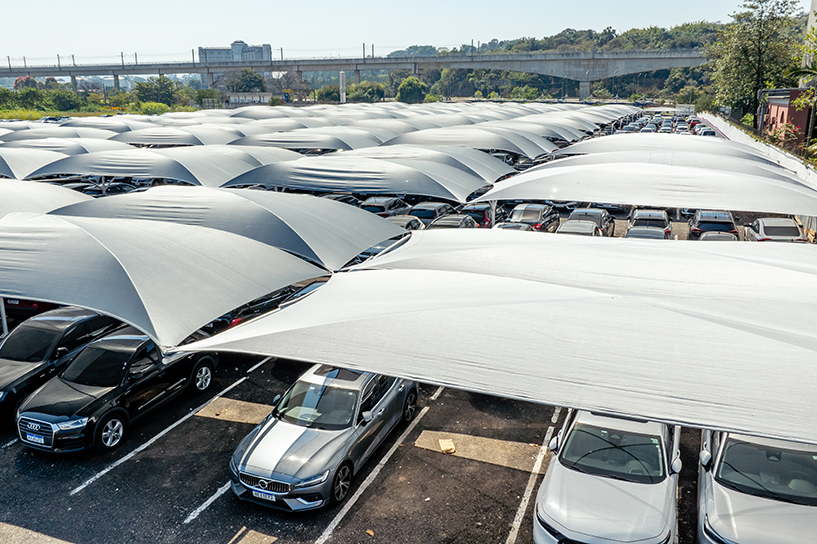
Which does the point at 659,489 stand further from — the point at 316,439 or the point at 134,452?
the point at 134,452

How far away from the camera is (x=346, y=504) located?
7652mm

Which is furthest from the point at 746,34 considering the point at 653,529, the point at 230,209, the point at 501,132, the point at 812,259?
the point at 653,529

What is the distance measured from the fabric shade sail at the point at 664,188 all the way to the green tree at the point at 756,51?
3148 centimetres

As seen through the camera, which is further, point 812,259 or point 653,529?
point 812,259

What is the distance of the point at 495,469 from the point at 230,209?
894 centimetres

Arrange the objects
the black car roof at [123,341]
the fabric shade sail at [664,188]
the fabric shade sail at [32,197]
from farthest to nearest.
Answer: the fabric shade sail at [32,197] < the fabric shade sail at [664,188] < the black car roof at [123,341]

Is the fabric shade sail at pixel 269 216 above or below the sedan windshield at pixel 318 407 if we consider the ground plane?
above

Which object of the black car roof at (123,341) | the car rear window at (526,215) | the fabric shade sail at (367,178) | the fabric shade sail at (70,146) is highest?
the fabric shade sail at (70,146)

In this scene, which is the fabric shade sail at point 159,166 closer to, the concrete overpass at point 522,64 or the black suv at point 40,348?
the black suv at point 40,348

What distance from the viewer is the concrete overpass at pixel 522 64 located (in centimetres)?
9910

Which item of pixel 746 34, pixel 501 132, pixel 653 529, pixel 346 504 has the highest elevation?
pixel 746 34

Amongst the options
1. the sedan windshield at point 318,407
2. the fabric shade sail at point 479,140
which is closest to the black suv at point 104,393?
the sedan windshield at point 318,407

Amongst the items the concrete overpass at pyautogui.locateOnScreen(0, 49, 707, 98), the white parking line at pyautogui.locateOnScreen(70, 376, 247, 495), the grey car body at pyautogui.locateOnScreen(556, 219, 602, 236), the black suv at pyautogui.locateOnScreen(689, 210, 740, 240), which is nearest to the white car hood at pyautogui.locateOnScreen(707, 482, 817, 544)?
the white parking line at pyautogui.locateOnScreen(70, 376, 247, 495)

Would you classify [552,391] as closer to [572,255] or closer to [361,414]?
[361,414]
